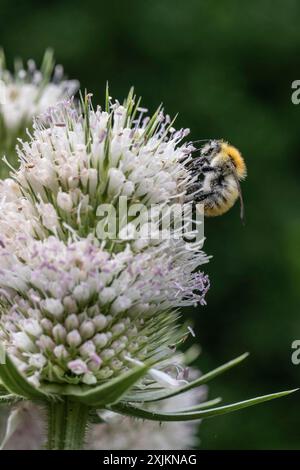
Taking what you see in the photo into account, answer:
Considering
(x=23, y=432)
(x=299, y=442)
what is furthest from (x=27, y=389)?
(x=299, y=442)

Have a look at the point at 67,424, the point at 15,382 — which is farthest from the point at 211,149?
the point at 15,382

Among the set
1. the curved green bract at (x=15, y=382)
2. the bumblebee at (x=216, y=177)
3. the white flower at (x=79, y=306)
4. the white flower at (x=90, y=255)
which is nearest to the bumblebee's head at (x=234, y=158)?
the bumblebee at (x=216, y=177)

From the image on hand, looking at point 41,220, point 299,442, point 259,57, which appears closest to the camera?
point 41,220

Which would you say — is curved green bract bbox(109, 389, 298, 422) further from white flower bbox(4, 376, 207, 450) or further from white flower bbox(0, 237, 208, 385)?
white flower bbox(4, 376, 207, 450)

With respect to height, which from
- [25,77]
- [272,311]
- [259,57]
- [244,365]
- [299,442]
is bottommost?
[299,442]

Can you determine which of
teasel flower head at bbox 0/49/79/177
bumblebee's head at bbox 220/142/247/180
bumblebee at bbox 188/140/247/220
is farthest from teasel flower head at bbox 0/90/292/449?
teasel flower head at bbox 0/49/79/177

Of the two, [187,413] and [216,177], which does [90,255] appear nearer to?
[187,413]

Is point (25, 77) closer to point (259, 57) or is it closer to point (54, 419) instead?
point (54, 419)
